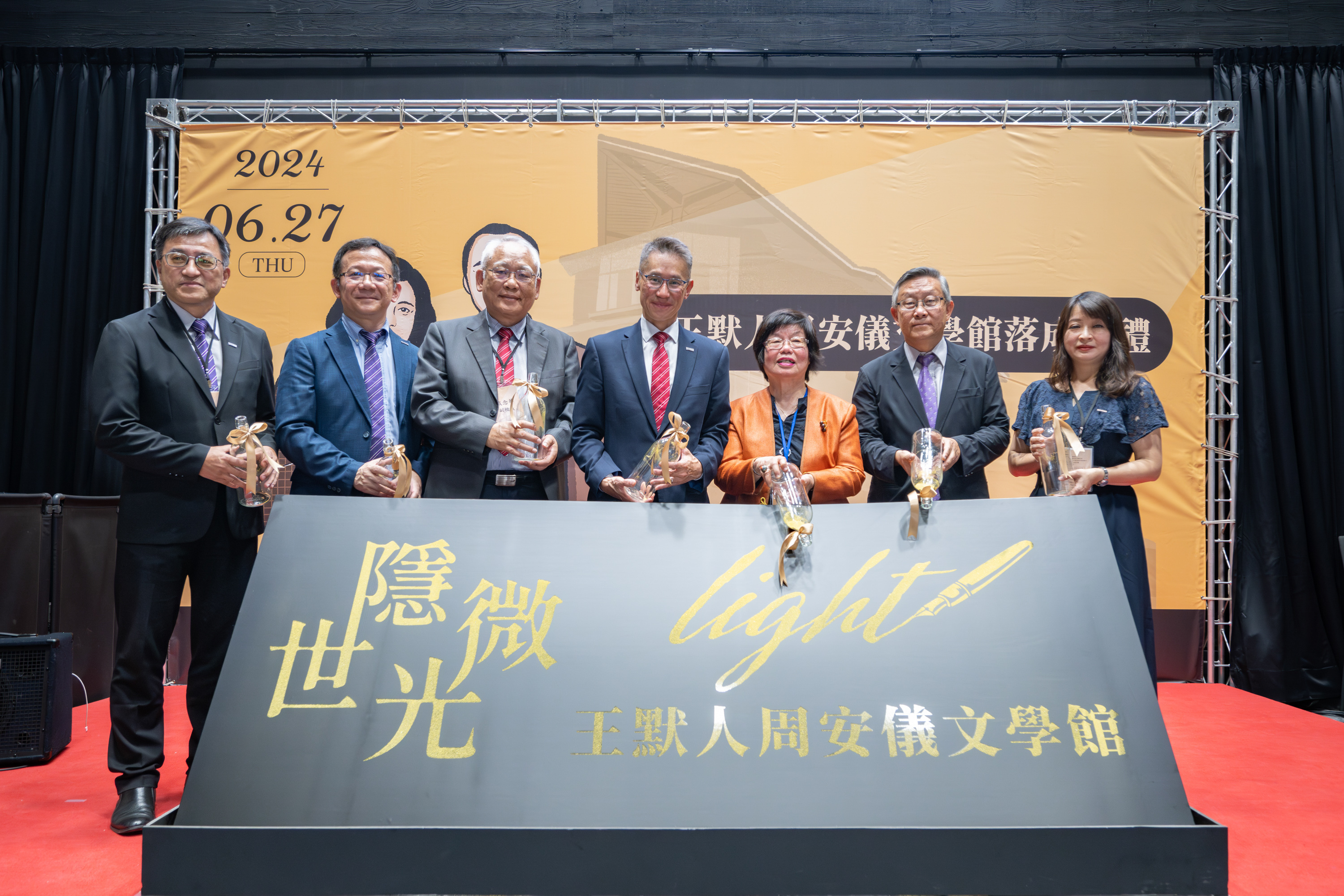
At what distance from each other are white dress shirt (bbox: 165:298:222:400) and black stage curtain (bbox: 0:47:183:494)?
2712 millimetres

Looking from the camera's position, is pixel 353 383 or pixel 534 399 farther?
pixel 353 383

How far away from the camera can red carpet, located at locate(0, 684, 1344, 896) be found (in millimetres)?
2016

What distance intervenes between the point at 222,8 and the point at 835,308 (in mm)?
4039

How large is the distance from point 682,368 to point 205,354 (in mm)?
1416

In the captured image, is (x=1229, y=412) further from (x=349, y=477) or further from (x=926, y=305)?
(x=349, y=477)

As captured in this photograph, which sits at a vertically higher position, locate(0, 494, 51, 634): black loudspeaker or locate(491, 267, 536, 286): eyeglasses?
locate(491, 267, 536, 286): eyeglasses

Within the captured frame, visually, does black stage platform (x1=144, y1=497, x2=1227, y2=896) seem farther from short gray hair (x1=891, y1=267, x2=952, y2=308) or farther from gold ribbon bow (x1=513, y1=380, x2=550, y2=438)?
short gray hair (x1=891, y1=267, x2=952, y2=308)

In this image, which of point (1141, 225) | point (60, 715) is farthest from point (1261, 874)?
point (60, 715)

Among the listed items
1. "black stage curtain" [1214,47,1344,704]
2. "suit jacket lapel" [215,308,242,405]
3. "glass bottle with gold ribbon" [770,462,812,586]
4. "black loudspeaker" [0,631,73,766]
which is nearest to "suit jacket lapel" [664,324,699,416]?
"glass bottle with gold ribbon" [770,462,812,586]

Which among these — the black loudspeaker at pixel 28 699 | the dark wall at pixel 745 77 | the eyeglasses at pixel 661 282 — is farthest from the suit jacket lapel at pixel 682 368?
the dark wall at pixel 745 77

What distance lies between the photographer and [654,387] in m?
2.47

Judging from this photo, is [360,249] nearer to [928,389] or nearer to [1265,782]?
[928,389]

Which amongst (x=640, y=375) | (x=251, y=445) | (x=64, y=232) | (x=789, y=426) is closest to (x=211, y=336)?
(x=251, y=445)

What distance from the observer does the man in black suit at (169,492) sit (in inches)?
90.2
